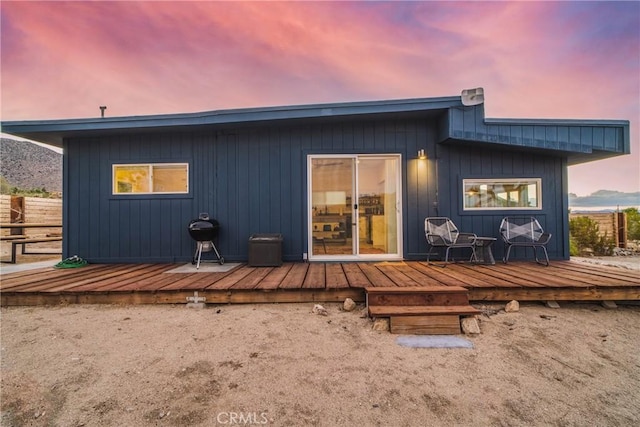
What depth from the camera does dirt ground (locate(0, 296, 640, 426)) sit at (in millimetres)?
1370

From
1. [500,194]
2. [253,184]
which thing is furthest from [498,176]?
[253,184]

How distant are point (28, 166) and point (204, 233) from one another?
40094 mm

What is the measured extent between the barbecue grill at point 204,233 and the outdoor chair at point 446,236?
3.39m

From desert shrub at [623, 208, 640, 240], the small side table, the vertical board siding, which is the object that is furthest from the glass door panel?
desert shrub at [623, 208, 640, 240]

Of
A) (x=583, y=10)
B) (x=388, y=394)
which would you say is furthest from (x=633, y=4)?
(x=388, y=394)

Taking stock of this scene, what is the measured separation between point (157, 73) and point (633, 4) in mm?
12297

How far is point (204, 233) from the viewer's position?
402 cm

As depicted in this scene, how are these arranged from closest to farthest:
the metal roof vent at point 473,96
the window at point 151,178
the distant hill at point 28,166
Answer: the metal roof vent at point 473,96, the window at point 151,178, the distant hill at point 28,166

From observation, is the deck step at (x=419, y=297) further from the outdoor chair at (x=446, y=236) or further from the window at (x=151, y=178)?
the window at (x=151, y=178)

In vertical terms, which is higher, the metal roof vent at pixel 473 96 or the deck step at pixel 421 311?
the metal roof vent at pixel 473 96

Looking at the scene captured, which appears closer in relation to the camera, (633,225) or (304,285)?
(304,285)

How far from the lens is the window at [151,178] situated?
460 cm

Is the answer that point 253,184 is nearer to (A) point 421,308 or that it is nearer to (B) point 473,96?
(A) point 421,308

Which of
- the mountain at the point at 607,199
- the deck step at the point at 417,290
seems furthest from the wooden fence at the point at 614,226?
the mountain at the point at 607,199
